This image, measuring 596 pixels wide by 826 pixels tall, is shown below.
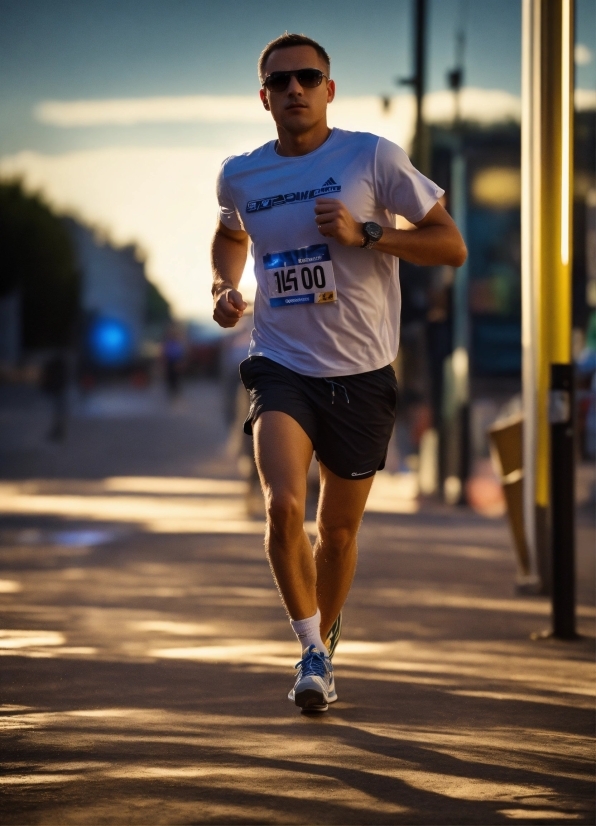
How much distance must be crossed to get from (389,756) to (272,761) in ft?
1.15

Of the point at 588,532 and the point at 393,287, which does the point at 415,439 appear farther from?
the point at 393,287

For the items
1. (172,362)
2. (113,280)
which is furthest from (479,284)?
(113,280)

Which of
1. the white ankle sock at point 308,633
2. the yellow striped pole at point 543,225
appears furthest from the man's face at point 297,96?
the yellow striped pole at point 543,225

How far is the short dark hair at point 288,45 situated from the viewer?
18.6ft

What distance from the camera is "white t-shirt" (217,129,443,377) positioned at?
554cm

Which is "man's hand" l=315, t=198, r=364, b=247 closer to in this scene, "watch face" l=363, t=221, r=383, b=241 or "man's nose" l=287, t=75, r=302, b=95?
"watch face" l=363, t=221, r=383, b=241

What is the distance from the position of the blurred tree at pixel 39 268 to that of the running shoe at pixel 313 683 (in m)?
85.4

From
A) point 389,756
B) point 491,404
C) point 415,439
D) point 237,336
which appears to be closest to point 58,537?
point 237,336

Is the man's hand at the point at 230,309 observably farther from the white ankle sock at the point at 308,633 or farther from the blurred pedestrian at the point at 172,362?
the blurred pedestrian at the point at 172,362

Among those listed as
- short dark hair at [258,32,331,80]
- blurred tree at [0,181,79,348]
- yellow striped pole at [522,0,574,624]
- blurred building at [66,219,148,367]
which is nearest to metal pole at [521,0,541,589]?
yellow striped pole at [522,0,574,624]

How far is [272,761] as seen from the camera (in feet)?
15.3

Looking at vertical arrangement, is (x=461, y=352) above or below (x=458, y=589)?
above

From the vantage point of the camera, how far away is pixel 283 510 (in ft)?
17.7

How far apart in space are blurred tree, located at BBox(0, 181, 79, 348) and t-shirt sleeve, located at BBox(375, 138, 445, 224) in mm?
85219
